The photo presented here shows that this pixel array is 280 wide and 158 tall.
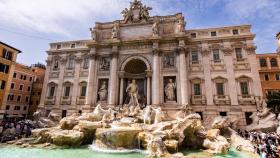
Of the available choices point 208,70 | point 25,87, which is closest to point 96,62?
point 208,70

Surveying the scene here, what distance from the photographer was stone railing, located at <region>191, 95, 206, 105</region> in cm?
2023

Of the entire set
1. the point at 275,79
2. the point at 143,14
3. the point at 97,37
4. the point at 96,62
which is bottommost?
the point at 275,79

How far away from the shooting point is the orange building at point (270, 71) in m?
24.2

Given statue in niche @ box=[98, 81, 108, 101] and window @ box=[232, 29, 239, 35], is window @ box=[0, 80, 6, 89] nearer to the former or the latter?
statue in niche @ box=[98, 81, 108, 101]

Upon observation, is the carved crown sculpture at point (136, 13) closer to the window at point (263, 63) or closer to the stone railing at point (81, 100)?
the stone railing at point (81, 100)

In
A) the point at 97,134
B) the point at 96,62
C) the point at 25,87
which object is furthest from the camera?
the point at 25,87

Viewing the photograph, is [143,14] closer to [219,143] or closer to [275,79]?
[219,143]

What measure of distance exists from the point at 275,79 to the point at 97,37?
2509cm

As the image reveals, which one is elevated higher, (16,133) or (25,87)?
(25,87)

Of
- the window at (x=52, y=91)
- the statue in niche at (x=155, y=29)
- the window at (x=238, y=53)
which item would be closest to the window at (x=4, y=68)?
the window at (x=52, y=91)

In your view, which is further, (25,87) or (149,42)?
(25,87)

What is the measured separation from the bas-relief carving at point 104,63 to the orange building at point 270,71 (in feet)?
69.9

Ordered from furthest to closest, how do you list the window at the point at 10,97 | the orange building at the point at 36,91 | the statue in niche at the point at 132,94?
the orange building at the point at 36,91 < the window at the point at 10,97 < the statue in niche at the point at 132,94

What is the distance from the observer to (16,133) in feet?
50.8
